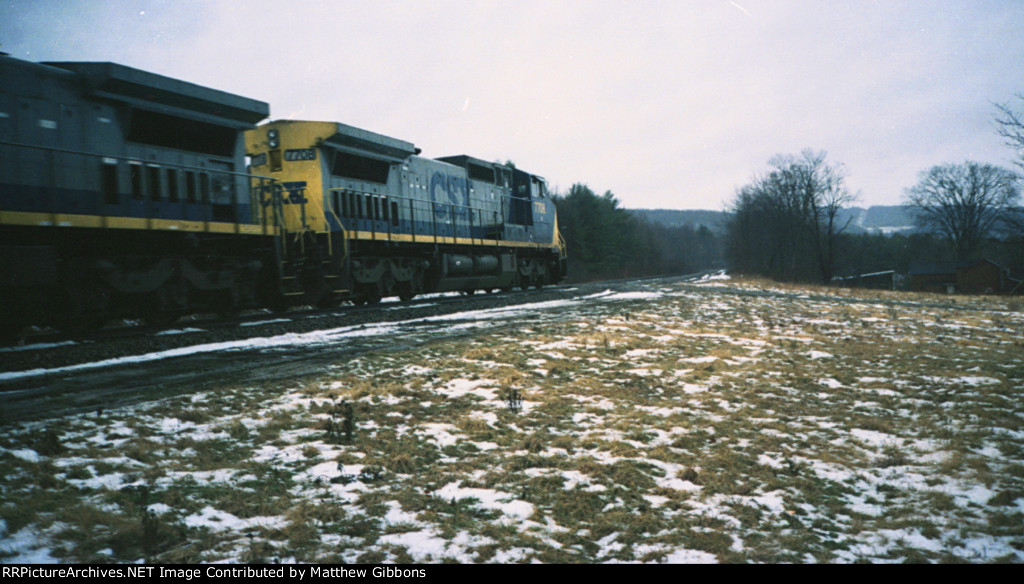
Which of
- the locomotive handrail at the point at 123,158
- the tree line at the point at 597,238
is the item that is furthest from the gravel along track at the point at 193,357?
the tree line at the point at 597,238

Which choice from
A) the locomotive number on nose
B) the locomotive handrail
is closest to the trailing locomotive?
the locomotive number on nose

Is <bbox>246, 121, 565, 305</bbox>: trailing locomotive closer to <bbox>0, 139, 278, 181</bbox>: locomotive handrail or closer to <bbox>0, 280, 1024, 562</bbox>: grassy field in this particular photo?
<bbox>0, 139, 278, 181</bbox>: locomotive handrail

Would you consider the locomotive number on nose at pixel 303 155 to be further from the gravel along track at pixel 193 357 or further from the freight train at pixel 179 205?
the gravel along track at pixel 193 357

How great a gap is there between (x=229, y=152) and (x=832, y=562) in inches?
476

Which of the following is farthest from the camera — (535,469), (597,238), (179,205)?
(597,238)

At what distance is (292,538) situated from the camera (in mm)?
2957

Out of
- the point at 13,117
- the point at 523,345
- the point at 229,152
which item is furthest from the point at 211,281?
the point at 523,345

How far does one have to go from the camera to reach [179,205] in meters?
10.1

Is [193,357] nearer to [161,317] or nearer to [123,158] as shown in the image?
[161,317]

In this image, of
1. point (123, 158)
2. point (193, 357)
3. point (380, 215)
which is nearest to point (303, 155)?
point (380, 215)

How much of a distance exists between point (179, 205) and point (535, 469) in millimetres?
9084

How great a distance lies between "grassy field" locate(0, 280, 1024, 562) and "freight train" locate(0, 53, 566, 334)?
509 centimetres

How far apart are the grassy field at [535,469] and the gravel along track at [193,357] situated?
23.2 inches

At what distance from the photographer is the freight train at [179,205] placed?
26.4ft
